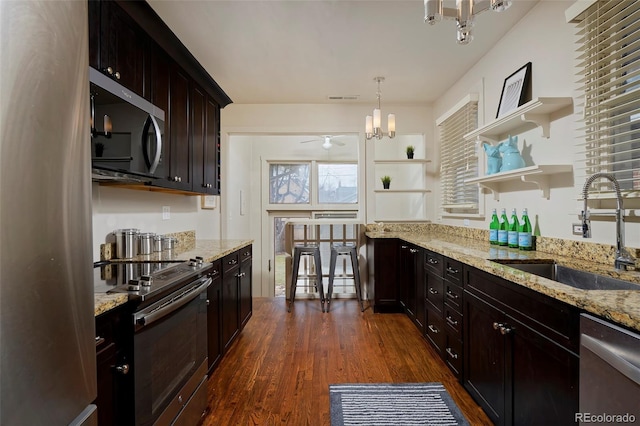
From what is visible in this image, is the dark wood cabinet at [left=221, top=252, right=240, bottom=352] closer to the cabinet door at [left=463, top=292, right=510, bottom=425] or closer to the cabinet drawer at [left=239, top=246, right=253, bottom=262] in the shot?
the cabinet drawer at [left=239, top=246, right=253, bottom=262]

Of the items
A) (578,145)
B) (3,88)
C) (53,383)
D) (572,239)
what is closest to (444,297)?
(572,239)

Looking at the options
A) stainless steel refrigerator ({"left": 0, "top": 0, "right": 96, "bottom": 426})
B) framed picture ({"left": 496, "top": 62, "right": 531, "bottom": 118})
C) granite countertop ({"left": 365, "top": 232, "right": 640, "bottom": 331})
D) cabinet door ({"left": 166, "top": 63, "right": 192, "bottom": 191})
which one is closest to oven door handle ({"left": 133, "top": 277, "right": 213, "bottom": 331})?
stainless steel refrigerator ({"left": 0, "top": 0, "right": 96, "bottom": 426})

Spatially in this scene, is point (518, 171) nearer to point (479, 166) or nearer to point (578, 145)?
point (578, 145)

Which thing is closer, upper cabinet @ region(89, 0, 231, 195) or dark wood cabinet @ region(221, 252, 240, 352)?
upper cabinet @ region(89, 0, 231, 195)

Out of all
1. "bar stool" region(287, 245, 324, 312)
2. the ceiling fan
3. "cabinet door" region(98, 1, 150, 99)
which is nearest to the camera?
"cabinet door" region(98, 1, 150, 99)

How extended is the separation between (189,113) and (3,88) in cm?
230

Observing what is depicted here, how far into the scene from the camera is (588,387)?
97cm

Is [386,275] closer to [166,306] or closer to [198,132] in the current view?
[198,132]

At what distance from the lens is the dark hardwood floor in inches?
72.9

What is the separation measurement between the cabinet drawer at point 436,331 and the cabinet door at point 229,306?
170 cm

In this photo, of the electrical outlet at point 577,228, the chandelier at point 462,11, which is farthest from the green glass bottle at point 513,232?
the chandelier at point 462,11

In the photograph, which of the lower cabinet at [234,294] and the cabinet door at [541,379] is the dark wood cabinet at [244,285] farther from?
the cabinet door at [541,379]

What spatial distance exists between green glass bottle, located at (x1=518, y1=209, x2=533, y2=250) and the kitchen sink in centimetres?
37

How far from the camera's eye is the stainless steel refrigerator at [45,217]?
46cm
